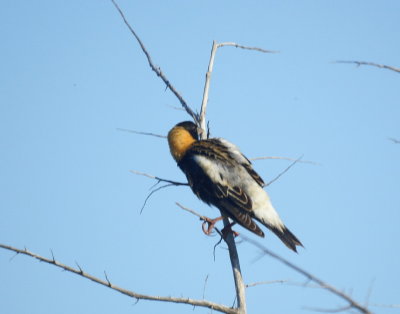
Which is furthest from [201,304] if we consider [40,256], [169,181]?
[169,181]

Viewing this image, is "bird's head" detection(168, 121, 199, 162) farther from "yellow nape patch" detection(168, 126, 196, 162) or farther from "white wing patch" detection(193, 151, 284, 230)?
"white wing patch" detection(193, 151, 284, 230)

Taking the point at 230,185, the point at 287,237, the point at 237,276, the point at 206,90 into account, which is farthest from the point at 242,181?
the point at 237,276

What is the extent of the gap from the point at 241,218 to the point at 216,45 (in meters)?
1.84

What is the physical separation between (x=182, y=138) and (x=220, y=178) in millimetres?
955

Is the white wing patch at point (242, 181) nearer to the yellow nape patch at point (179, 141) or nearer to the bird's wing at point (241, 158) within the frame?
the bird's wing at point (241, 158)

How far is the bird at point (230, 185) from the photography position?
5.40 m

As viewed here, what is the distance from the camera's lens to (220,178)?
18.9 ft

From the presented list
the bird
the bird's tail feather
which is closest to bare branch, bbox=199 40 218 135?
the bird

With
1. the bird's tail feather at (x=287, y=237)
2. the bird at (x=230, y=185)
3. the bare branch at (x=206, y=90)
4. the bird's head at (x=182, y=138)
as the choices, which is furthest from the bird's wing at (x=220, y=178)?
the bare branch at (x=206, y=90)

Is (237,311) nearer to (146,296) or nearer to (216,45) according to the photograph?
(146,296)

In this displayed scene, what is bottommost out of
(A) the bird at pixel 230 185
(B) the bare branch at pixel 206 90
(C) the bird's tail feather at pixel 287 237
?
(C) the bird's tail feather at pixel 287 237

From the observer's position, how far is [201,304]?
12.5 feet

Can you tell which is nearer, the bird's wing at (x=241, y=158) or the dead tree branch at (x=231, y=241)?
the dead tree branch at (x=231, y=241)

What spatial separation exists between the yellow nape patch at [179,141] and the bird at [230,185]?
0.08 metres
